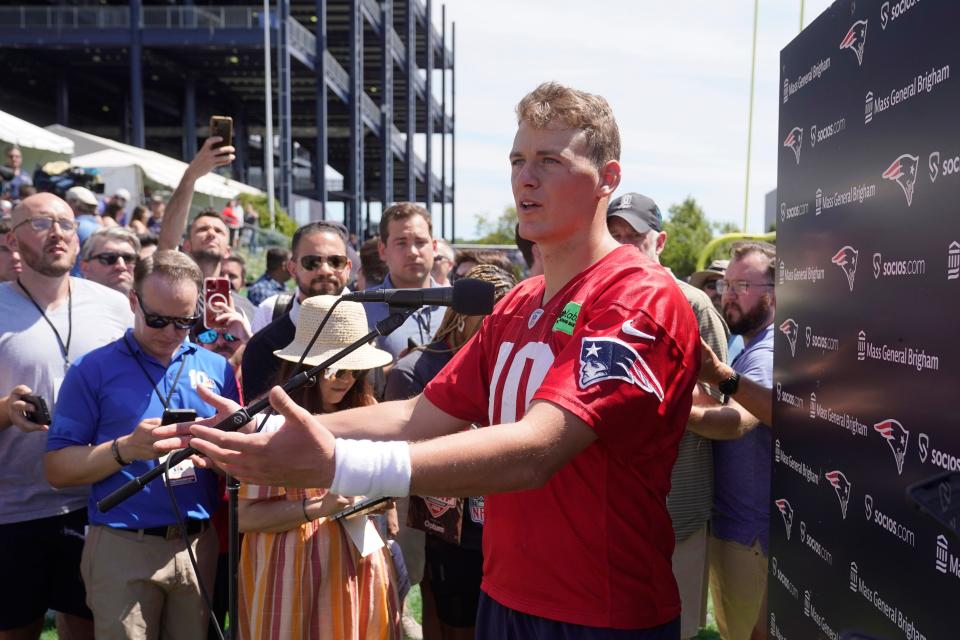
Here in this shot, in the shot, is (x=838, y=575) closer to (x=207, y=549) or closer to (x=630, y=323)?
(x=630, y=323)

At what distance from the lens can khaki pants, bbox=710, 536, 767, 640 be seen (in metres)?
4.53

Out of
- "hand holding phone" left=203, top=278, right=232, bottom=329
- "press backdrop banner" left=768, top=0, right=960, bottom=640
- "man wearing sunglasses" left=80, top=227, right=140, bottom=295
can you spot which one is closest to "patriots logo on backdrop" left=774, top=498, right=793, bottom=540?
"press backdrop banner" left=768, top=0, right=960, bottom=640

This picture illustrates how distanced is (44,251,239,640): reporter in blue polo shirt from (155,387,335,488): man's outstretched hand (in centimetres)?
210

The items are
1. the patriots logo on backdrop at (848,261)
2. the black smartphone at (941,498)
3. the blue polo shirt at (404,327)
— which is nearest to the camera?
the black smartphone at (941,498)

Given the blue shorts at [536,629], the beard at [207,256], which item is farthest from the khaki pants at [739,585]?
the beard at [207,256]

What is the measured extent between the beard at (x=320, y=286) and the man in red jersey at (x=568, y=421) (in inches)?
105

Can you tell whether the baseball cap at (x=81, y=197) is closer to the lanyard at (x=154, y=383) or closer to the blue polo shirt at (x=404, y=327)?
the blue polo shirt at (x=404, y=327)

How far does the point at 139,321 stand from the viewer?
168 inches

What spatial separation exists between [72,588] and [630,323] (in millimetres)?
3551

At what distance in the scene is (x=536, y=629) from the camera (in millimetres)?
2641

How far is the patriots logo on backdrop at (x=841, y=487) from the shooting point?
8.46ft

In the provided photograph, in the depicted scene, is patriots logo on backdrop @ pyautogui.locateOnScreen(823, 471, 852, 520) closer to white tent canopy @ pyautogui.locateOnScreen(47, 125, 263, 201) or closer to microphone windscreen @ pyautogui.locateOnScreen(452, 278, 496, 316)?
microphone windscreen @ pyautogui.locateOnScreen(452, 278, 496, 316)

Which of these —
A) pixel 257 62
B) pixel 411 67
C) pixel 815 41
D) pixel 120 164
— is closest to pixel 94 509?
pixel 815 41

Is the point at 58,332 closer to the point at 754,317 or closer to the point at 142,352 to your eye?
the point at 142,352
